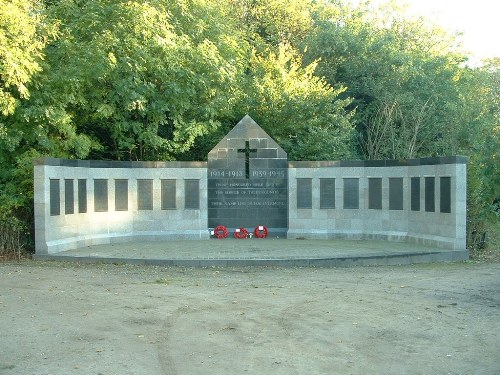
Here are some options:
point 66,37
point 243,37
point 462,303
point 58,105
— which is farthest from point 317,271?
point 243,37

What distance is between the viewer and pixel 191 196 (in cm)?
2177

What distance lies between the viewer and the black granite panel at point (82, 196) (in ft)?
63.9

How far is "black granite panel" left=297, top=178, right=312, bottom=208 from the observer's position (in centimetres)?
2178

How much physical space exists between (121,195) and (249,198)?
4010 millimetres

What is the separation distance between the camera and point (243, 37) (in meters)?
33.9

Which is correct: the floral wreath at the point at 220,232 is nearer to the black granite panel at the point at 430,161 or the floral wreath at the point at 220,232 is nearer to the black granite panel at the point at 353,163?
the black granite panel at the point at 353,163

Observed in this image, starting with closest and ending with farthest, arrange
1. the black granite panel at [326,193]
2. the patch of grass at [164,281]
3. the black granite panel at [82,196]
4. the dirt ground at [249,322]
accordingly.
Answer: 1. the dirt ground at [249,322]
2. the patch of grass at [164,281]
3. the black granite panel at [82,196]
4. the black granite panel at [326,193]

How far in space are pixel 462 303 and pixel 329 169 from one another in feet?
36.4

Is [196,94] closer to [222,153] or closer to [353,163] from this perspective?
[222,153]

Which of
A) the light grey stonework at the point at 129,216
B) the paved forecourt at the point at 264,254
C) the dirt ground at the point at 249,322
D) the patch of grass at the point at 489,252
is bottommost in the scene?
the patch of grass at the point at 489,252

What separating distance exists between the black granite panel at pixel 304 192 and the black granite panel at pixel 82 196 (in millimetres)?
6553

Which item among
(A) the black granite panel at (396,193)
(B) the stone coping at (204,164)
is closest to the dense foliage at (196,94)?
(B) the stone coping at (204,164)

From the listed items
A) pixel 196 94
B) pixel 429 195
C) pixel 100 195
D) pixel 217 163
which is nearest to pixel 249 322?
pixel 429 195

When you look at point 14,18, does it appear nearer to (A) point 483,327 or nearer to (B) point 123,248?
(B) point 123,248
